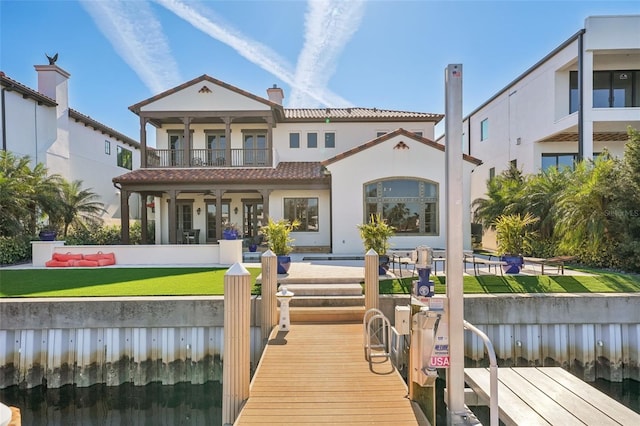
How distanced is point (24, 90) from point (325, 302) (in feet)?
60.6

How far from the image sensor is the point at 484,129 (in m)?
25.1

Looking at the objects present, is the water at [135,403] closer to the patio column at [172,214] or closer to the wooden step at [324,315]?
the wooden step at [324,315]

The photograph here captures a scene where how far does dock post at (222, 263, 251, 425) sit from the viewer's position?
4027 mm

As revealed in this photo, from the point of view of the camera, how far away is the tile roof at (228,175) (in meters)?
17.3

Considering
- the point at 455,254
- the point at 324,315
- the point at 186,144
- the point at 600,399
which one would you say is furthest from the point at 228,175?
the point at 600,399

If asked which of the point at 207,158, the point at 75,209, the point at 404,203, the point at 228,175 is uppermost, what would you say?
the point at 207,158

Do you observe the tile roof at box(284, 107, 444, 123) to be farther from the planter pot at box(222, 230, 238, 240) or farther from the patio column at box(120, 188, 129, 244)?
the patio column at box(120, 188, 129, 244)

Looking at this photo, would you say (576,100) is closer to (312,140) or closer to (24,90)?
(312,140)

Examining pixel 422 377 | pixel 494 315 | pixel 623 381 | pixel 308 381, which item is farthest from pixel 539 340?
pixel 308 381

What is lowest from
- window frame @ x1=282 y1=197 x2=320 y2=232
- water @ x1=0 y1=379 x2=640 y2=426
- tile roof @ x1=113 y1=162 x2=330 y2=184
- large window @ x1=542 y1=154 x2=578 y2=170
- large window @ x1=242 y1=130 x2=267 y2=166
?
water @ x1=0 y1=379 x2=640 y2=426

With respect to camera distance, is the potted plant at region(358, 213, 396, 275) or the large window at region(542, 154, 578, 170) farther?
the large window at region(542, 154, 578, 170)

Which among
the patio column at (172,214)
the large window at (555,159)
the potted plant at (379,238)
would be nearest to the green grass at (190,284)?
the potted plant at (379,238)

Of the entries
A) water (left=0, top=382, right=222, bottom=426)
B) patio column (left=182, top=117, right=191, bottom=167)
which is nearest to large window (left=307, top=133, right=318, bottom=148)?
patio column (left=182, top=117, right=191, bottom=167)

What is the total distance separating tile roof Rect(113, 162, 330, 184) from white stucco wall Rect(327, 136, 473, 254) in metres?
1.64
